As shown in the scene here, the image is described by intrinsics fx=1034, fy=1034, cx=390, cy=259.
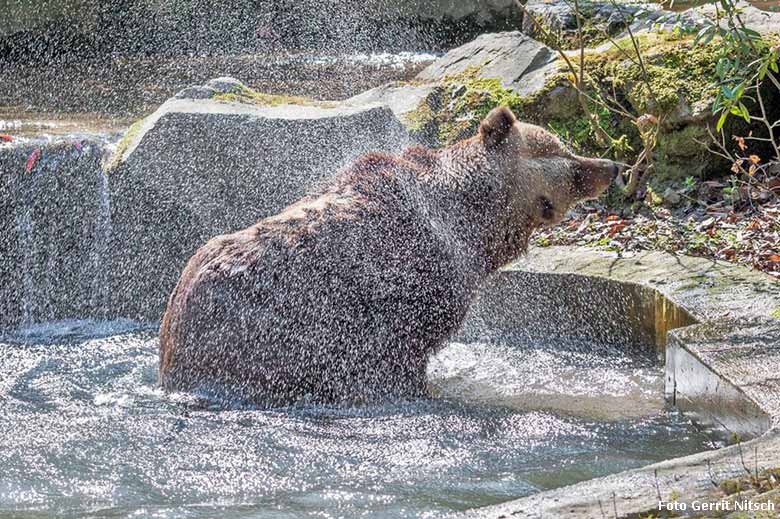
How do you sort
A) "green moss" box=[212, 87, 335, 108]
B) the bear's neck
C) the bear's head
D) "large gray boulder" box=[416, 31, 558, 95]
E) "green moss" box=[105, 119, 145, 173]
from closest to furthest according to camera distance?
1. the bear's neck
2. the bear's head
3. "green moss" box=[105, 119, 145, 173]
4. "large gray boulder" box=[416, 31, 558, 95]
5. "green moss" box=[212, 87, 335, 108]

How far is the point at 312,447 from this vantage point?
4777 millimetres

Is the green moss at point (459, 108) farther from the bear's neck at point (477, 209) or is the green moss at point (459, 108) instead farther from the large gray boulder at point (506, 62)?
the bear's neck at point (477, 209)

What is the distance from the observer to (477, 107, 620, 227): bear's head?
6.17 m

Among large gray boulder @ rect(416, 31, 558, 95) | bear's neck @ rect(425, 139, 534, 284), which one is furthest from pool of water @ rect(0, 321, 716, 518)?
large gray boulder @ rect(416, 31, 558, 95)

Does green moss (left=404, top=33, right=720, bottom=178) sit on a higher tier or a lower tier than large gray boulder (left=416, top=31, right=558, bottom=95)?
lower

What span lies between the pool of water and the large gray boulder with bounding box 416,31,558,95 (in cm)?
331

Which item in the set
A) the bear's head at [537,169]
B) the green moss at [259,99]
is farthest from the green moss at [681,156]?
the green moss at [259,99]

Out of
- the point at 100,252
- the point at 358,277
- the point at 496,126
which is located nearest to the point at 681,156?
the point at 496,126

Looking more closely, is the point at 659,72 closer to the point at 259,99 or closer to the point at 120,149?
the point at 259,99

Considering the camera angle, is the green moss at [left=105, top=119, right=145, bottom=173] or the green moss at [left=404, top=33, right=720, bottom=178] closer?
the green moss at [left=105, top=119, right=145, bottom=173]

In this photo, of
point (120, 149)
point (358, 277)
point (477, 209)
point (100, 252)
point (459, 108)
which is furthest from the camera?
point (459, 108)

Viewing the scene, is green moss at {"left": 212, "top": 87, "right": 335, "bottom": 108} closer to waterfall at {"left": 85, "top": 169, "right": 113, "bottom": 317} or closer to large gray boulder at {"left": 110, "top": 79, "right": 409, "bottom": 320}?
large gray boulder at {"left": 110, "top": 79, "right": 409, "bottom": 320}

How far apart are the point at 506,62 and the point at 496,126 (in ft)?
10.7

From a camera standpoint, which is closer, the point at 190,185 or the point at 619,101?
the point at 190,185
